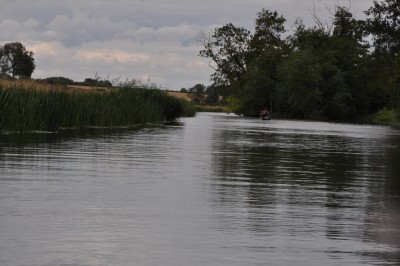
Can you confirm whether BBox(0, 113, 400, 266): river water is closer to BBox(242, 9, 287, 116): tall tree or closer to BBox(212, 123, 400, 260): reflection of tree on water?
BBox(212, 123, 400, 260): reflection of tree on water

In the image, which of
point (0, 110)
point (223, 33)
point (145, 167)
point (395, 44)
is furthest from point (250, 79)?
point (145, 167)

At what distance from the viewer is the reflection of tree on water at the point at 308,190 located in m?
10.8

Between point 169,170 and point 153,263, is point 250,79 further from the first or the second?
point 153,263

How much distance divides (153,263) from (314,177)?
10891mm

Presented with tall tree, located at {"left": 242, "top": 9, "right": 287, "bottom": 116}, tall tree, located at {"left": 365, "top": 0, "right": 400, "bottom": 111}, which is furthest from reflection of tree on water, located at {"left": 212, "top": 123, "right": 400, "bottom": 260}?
tall tree, located at {"left": 242, "top": 9, "right": 287, "bottom": 116}

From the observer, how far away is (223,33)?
459 ft

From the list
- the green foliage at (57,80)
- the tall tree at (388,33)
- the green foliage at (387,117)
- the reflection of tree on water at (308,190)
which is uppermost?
the tall tree at (388,33)

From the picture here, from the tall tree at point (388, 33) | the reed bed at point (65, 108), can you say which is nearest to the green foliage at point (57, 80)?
the reed bed at point (65, 108)

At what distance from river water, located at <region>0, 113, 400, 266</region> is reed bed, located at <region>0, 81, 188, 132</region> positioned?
9714mm

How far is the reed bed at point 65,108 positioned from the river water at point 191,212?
9.71 meters

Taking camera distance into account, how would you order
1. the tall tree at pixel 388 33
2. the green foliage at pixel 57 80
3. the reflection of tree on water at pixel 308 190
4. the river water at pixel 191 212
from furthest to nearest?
the tall tree at pixel 388 33
the green foliage at pixel 57 80
the reflection of tree on water at pixel 308 190
the river water at pixel 191 212

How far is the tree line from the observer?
107812 mm

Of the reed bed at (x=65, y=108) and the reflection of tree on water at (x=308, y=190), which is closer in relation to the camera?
the reflection of tree on water at (x=308, y=190)

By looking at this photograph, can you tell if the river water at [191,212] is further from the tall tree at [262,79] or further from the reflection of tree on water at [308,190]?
the tall tree at [262,79]
